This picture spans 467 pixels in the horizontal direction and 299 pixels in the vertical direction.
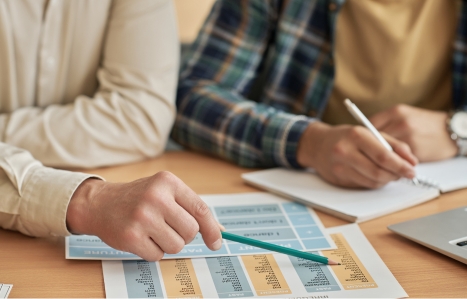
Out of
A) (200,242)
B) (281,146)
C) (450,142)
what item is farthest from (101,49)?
(450,142)

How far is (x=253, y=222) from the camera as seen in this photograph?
91cm

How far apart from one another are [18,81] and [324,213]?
69 centimetres

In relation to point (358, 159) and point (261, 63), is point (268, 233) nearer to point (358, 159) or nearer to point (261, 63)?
point (358, 159)

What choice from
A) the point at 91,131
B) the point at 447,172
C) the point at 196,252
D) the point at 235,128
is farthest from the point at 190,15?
the point at 196,252

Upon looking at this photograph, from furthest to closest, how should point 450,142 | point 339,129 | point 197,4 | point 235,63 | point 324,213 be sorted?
point 197,4 → point 235,63 → point 450,142 → point 339,129 → point 324,213

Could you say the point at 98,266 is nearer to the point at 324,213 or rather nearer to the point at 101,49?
the point at 324,213

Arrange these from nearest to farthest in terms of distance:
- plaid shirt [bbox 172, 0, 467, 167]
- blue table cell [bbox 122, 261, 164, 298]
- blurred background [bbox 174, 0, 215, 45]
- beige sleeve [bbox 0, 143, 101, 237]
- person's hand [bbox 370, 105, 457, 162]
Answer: blue table cell [bbox 122, 261, 164, 298] < beige sleeve [bbox 0, 143, 101, 237] < person's hand [bbox 370, 105, 457, 162] < plaid shirt [bbox 172, 0, 467, 167] < blurred background [bbox 174, 0, 215, 45]

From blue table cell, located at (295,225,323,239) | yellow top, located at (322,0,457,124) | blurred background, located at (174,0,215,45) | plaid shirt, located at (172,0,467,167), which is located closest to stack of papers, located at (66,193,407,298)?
blue table cell, located at (295,225,323,239)

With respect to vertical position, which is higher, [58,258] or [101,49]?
[101,49]

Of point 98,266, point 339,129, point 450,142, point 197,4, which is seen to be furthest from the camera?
point 197,4

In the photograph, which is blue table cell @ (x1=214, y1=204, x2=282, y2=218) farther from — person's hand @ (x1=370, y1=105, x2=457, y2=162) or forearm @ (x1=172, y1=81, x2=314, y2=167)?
person's hand @ (x1=370, y1=105, x2=457, y2=162)

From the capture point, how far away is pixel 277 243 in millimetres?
851

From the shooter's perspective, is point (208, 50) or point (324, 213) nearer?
point (324, 213)

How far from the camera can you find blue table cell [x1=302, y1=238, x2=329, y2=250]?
2.75 ft
